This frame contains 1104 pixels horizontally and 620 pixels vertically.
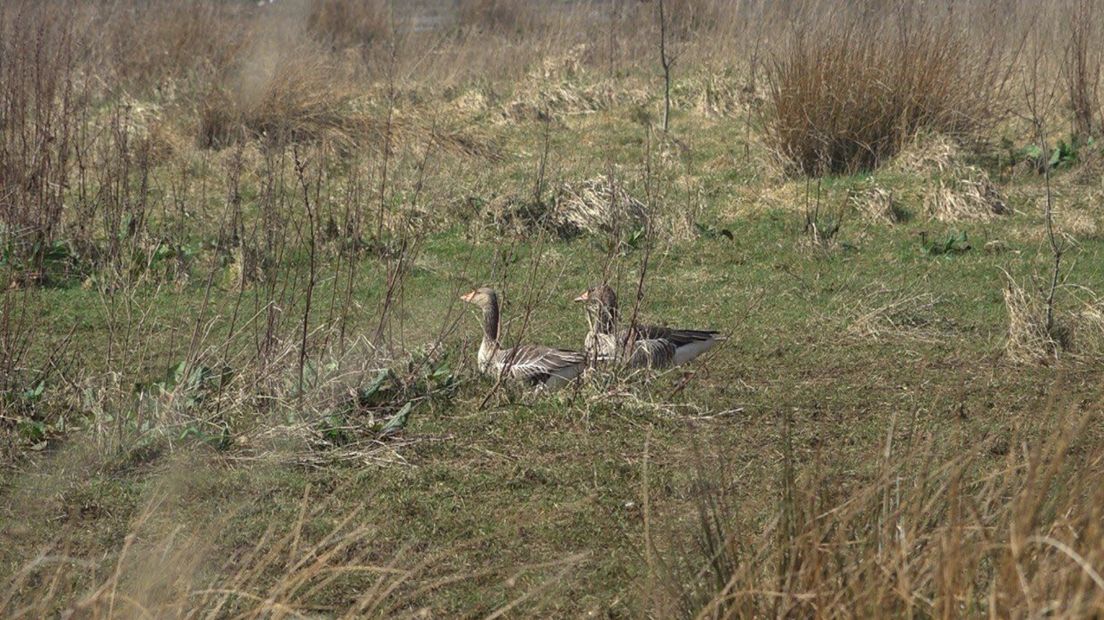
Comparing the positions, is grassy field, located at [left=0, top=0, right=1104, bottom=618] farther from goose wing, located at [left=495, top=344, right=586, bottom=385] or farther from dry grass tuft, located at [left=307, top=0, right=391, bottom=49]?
dry grass tuft, located at [left=307, top=0, right=391, bottom=49]

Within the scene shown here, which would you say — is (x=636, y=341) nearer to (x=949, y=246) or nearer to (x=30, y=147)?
(x=949, y=246)

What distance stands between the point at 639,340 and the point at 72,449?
2.76m

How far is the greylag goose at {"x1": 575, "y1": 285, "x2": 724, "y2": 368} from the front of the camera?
745 cm

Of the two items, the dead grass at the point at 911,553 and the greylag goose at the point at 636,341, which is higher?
the dead grass at the point at 911,553

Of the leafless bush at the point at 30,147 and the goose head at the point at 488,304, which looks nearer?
the goose head at the point at 488,304

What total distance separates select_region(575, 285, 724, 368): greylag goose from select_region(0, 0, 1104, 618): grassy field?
12 cm

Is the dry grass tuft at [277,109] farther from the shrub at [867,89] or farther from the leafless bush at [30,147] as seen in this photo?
the shrub at [867,89]

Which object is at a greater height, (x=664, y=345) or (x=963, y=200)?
(x=664, y=345)

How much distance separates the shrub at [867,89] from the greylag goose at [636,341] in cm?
470

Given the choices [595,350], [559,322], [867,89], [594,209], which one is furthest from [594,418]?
[867,89]

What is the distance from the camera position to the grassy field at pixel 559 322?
406cm

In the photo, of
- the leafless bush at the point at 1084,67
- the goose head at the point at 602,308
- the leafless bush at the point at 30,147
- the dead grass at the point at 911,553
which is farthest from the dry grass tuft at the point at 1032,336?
the leafless bush at the point at 30,147

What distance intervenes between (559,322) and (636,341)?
1807 mm

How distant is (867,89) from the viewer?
12.3m
